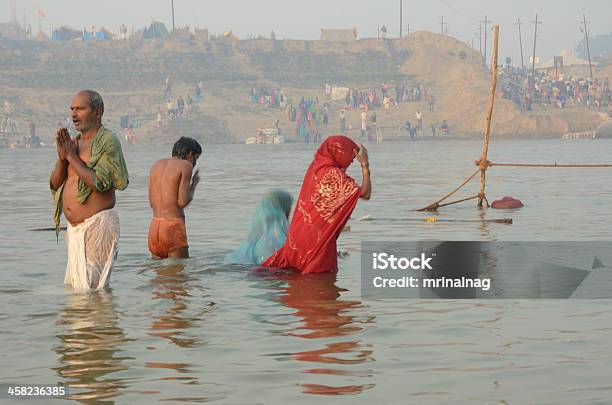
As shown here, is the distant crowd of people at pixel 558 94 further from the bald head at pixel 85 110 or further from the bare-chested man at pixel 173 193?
the bald head at pixel 85 110

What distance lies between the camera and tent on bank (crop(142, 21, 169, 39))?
445ft

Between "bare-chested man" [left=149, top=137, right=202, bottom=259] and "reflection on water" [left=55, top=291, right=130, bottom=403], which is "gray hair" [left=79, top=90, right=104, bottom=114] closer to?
"reflection on water" [left=55, top=291, right=130, bottom=403]

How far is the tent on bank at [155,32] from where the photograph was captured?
136 m

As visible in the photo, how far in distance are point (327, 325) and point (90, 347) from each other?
57.0 inches

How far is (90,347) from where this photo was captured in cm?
596

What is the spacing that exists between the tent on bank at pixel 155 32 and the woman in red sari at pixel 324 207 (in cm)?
12859

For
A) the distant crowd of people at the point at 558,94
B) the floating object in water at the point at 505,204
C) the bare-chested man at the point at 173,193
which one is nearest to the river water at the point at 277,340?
the bare-chested man at the point at 173,193

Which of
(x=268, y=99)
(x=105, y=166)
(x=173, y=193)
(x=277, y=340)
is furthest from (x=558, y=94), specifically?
(x=277, y=340)

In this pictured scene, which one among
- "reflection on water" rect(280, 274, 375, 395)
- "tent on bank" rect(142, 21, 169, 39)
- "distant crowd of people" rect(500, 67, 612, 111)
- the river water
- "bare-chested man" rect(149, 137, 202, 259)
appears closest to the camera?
the river water

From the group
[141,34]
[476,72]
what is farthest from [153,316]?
[141,34]

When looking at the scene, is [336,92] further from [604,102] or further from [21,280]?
[21,280]

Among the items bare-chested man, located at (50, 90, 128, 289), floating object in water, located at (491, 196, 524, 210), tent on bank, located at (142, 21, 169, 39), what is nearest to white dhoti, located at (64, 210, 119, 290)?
bare-chested man, located at (50, 90, 128, 289)

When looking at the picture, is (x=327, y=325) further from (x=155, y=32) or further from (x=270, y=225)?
(x=155, y=32)

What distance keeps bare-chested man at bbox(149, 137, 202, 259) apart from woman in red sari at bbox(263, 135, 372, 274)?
930 mm
